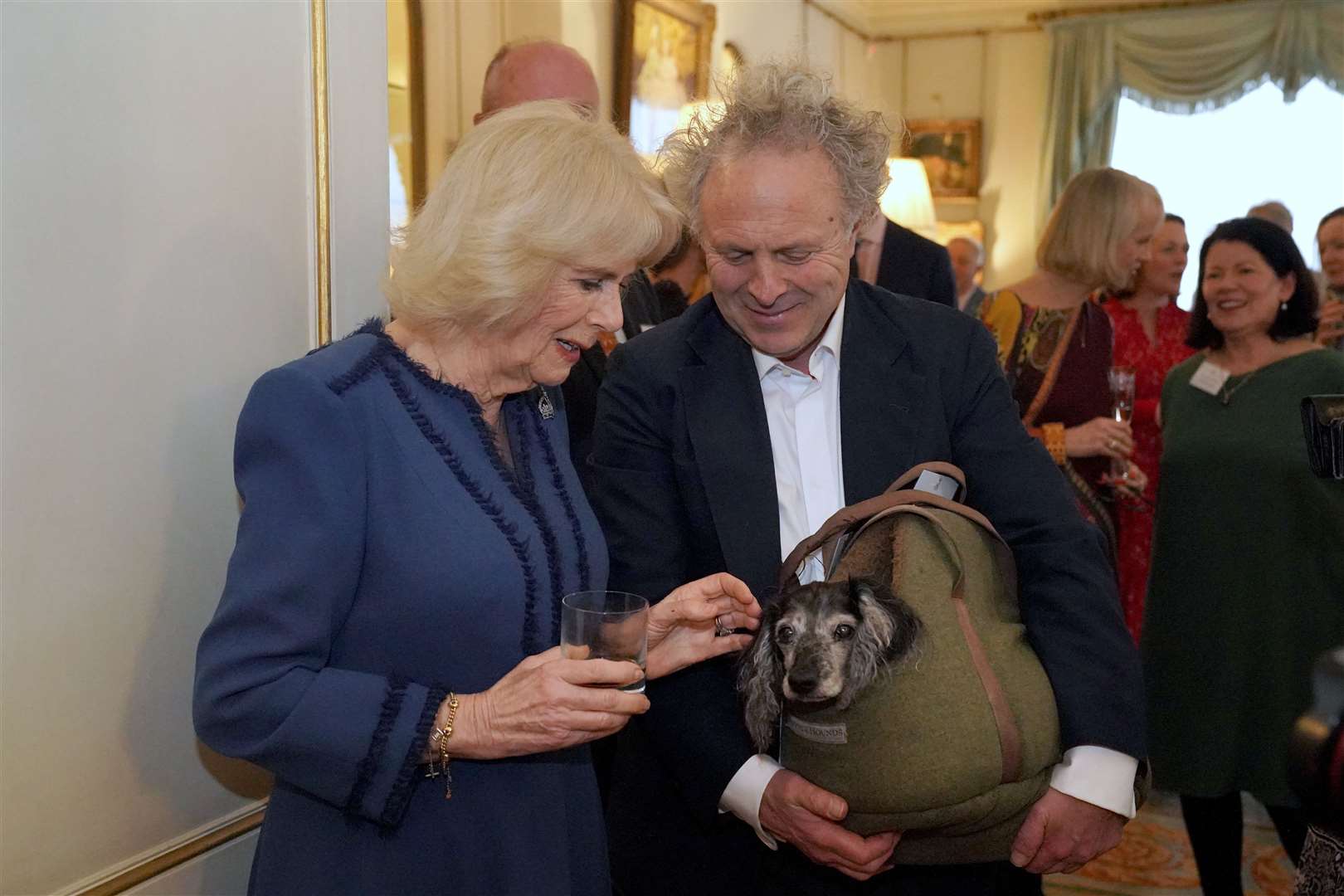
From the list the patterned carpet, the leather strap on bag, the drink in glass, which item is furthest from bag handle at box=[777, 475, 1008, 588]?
the patterned carpet

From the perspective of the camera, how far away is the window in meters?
9.47

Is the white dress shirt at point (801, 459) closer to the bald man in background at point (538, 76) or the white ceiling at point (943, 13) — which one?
the bald man in background at point (538, 76)

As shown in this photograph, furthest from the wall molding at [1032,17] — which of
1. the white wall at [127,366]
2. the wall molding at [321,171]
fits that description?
the white wall at [127,366]

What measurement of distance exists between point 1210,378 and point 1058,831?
6.91ft

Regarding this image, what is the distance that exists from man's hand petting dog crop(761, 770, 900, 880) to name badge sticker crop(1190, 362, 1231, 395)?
222 centimetres

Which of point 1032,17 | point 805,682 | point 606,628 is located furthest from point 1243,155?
point 606,628

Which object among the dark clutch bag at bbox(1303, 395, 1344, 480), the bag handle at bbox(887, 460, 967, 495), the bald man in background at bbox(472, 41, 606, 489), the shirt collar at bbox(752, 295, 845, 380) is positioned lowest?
the bag handle at bbox(887, 460, 967, 495)

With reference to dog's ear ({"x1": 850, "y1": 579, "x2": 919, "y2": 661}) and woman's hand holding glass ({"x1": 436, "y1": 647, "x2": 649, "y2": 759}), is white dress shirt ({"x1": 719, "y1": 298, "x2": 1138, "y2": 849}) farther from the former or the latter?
woman's hand holding glass ({"x1": 436, "y1": 647, "x2": 649, "y2": 759})

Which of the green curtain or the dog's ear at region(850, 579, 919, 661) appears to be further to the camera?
the green curtain

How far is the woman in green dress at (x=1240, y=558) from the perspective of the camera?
316 cm

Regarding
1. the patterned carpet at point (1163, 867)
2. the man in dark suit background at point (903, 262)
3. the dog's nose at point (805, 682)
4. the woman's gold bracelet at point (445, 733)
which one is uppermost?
the man in dark suit background at point (903, 262)

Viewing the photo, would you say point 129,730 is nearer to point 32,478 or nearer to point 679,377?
point 32,478

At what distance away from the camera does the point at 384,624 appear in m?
1.47

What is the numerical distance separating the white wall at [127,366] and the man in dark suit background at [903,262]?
2.04 metres
